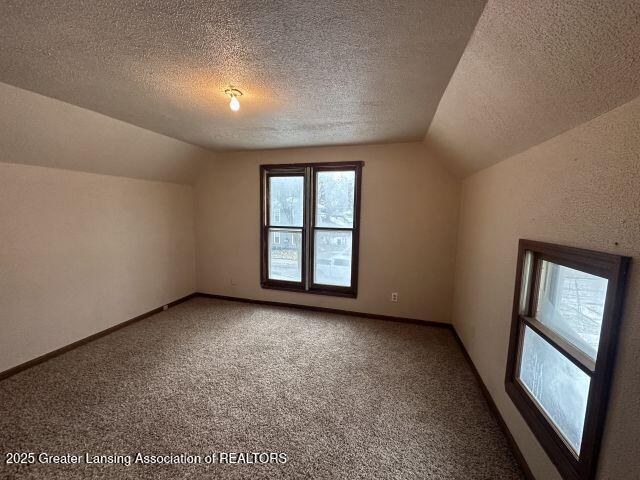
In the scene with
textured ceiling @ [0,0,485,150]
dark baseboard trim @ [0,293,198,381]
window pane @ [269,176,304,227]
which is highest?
textured ceiling @ [0,0,485,150]

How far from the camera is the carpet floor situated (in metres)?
1.57

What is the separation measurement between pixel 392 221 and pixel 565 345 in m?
2.33

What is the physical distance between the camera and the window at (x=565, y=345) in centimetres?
101

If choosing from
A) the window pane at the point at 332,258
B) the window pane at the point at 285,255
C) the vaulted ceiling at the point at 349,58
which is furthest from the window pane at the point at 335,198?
the vaulted ceiling at the point at 349,58

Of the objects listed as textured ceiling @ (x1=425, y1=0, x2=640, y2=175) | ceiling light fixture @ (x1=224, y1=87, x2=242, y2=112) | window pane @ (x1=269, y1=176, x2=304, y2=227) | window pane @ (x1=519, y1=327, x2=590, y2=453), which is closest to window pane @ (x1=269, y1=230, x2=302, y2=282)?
window pane @ (x1=269, y1=176, x2=304, y2=227)

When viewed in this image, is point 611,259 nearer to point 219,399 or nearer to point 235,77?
point 235,77

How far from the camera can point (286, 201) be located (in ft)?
13.1

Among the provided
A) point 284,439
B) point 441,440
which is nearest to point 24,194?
point 284,439

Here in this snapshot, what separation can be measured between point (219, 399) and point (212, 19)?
8.03 feet

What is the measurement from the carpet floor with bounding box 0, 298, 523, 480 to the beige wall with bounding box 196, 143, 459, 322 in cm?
60

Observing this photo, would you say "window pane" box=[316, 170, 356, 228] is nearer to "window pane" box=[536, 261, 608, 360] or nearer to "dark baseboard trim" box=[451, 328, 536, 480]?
"dark baseboard trim" box=[451, 328, 536, 480]

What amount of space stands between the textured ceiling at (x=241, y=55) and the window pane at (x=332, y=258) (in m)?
1.76

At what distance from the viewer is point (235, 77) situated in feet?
5.62

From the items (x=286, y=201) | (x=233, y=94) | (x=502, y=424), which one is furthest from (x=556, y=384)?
(x=286, y=201)
